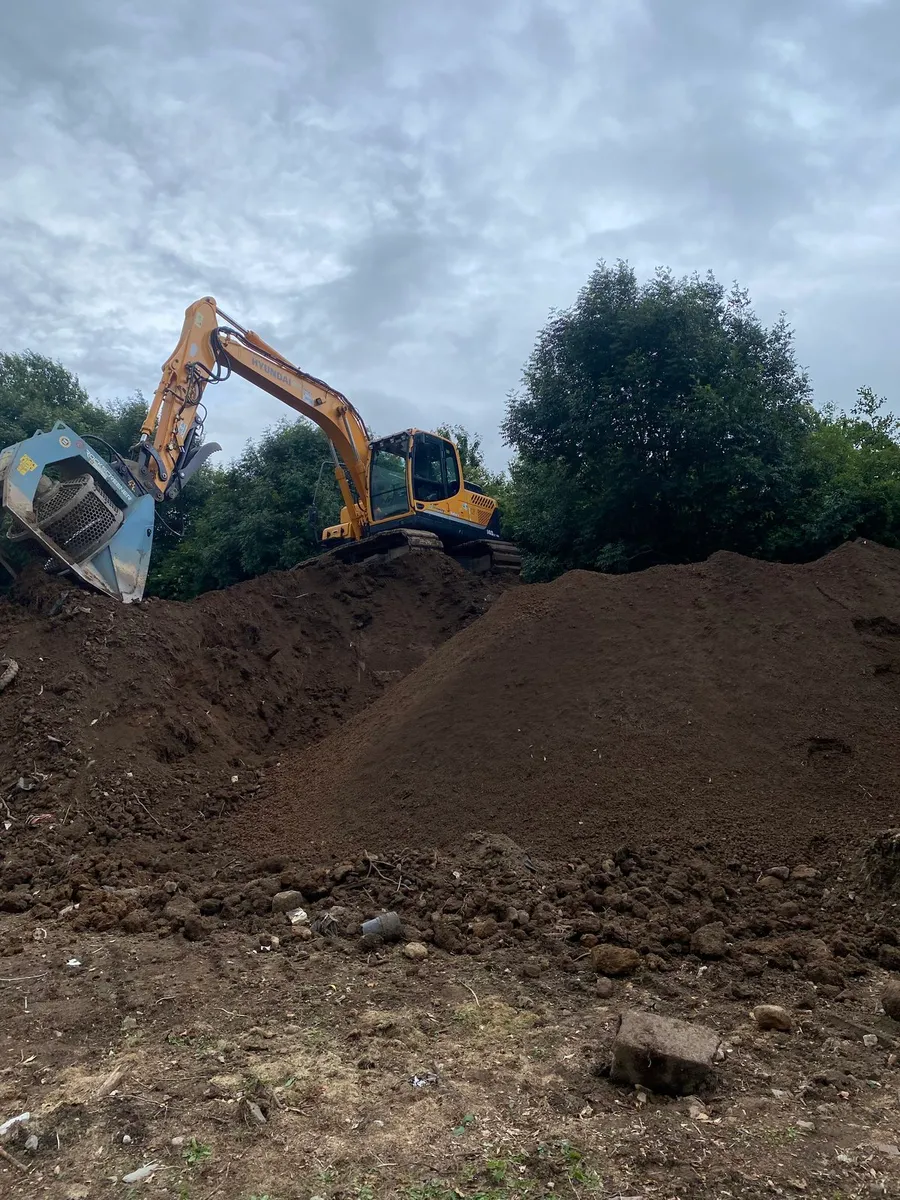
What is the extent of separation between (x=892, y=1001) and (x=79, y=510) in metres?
9.24

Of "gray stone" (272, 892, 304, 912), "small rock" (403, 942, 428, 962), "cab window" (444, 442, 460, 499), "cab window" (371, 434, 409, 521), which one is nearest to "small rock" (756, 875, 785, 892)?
"small rock" (403, 942, 428, 962)

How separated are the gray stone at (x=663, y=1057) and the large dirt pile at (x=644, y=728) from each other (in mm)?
2528

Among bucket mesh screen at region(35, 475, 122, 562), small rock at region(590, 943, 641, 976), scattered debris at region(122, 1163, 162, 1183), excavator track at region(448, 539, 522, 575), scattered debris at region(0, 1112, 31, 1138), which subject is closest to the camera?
scattered debris at region(122, 1163, 162, 1183)

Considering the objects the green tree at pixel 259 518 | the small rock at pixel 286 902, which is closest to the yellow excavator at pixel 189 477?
the green tree at pixel 259 518

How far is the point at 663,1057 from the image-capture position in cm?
318

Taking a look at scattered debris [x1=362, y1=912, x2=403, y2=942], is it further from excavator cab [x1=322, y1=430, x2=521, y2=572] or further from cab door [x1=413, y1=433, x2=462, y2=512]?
cab door [x1=413, y1=433, x2=462, y2=512]

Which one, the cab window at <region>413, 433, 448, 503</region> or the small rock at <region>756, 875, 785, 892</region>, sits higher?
the cab window at <region>413, 433, 448, 503</region>

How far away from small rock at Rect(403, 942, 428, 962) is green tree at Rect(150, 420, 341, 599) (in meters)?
13.6

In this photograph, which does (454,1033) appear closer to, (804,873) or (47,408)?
(804,873)

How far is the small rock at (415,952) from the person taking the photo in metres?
4.80

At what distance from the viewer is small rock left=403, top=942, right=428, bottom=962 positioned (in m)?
4.80

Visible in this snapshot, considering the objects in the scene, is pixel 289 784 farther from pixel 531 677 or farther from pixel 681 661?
pixel 681 661

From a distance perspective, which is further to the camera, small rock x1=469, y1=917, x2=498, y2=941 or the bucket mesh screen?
the bucket mesh screen

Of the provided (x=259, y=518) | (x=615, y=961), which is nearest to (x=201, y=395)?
(x=259, y=518)
